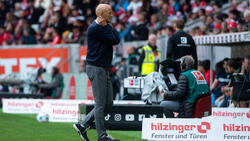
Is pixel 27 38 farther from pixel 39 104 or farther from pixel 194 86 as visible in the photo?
pixel 194 86

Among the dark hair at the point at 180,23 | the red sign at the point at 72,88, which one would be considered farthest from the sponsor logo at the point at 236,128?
the red sign at the point at 72,88

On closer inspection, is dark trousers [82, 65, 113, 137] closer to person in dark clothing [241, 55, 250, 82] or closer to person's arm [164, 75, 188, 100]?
person's arm [164, 75, 188, 100]

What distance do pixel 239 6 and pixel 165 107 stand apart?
10010mm

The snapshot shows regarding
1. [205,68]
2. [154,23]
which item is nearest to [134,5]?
[154,23]

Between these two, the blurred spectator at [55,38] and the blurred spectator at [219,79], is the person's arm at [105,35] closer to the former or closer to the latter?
the blurred spectator at [219,79]

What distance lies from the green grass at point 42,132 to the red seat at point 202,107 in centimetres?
116

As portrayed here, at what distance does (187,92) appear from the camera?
8.74 meters

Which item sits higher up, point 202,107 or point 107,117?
point 202,107

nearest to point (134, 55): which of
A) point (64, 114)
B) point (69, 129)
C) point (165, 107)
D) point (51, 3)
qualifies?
point (64, 114)

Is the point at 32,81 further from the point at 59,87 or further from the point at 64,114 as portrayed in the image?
the point at 64,114

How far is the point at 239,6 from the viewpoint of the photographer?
717 inches

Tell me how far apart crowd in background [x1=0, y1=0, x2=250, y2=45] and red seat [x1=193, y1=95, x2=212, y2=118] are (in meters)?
5.94

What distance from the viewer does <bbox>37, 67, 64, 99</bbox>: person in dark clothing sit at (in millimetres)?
18172

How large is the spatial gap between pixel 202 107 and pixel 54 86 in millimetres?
10031
